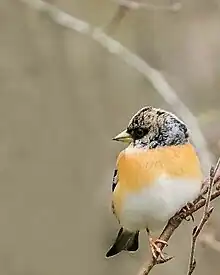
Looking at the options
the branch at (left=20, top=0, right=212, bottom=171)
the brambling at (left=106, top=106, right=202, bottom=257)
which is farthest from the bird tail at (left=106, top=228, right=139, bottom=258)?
the branch at (left=20, top=0, right=212, bottom=171)

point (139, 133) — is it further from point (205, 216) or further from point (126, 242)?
point (205, 216)

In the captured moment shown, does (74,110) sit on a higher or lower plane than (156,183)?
higher

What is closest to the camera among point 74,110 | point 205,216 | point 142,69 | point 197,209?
point 205,216

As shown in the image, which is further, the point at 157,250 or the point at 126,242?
the point at 126,242

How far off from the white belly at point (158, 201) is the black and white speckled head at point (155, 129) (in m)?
0.07

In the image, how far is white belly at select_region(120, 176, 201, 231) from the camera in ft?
3.84

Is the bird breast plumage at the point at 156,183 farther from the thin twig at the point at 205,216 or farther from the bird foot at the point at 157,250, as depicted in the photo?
the thin twig at the point at 205,216

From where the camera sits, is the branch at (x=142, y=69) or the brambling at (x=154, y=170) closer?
the brambling at (x=154, y=170)

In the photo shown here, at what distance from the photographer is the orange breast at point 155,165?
3.96 ft

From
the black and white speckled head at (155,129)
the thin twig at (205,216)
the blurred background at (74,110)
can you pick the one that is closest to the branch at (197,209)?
the thin twig at (205,216)

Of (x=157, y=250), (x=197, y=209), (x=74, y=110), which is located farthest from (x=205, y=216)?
(x=74, y=110)

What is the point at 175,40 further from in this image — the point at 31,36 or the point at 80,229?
the point at 80,229

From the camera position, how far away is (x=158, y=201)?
1.19m

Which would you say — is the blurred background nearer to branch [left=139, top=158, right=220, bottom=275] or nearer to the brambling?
the brambling
